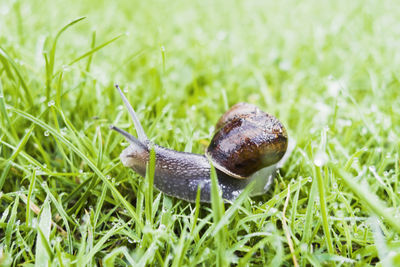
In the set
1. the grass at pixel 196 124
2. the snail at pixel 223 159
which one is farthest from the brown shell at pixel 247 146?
the grass at pixel 196 124

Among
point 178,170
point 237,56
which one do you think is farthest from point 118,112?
point 237,56

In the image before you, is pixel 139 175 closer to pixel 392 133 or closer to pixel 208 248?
pixel 208 248

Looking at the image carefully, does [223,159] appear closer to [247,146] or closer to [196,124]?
[247,146]

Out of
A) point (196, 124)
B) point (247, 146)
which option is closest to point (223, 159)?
point (247, 146)

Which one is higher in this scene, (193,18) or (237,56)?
(193,18)

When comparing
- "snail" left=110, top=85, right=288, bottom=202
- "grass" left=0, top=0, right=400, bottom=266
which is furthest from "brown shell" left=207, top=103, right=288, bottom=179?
"grass" left=0, top=0, right=400, bottom=266

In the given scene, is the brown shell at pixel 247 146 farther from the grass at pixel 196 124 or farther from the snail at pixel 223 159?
the grass at pixel 196 124
